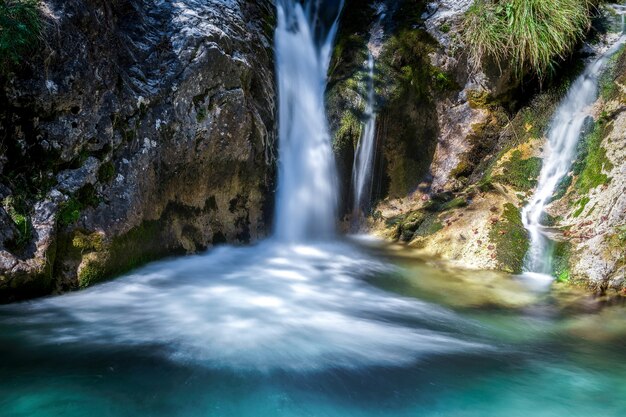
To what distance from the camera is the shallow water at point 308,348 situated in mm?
3197

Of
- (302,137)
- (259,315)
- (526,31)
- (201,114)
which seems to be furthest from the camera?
(302,137)

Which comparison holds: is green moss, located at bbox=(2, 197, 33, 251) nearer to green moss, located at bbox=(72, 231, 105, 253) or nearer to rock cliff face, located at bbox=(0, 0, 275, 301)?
rock cliff face, located at bbox=(0, 0, 275, 301)

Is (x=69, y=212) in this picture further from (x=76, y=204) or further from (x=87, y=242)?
(x=87, y=242)

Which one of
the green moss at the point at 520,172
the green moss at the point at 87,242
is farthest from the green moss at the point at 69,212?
the green moss at the point at 520,172

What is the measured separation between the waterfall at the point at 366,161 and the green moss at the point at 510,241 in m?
2.21

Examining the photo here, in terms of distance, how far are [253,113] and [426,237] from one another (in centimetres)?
286

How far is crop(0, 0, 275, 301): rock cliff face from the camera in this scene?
15.2 feet

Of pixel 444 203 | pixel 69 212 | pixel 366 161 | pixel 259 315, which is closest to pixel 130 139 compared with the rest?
pixel 69 212

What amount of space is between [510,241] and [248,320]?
11.7ft

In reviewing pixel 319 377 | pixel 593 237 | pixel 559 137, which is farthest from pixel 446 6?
pixel 319 377

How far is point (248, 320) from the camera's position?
14.5ft

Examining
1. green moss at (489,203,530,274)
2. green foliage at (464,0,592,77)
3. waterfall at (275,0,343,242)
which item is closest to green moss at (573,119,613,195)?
green moss at (489,203,530,274)

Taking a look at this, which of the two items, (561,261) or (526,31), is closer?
(561,261)

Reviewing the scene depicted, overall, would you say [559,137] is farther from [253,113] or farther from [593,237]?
[253,113]
